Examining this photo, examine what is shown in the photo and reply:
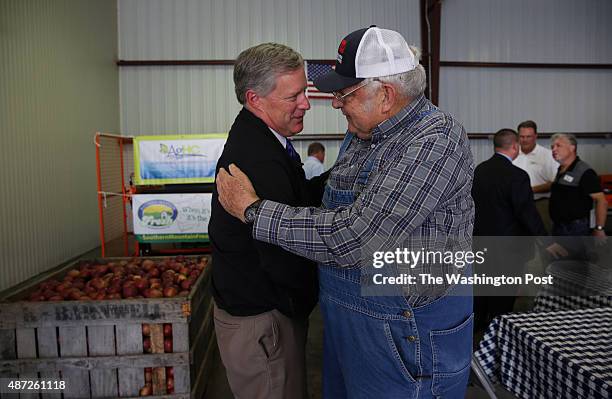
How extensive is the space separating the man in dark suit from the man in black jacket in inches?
126

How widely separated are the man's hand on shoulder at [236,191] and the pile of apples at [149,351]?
1620 millimetres

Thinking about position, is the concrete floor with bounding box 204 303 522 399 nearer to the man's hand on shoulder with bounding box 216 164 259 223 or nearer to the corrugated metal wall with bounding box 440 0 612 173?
the man's hand on shoulder with bounding box 216 164 259 223

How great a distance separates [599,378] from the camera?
5.04ft

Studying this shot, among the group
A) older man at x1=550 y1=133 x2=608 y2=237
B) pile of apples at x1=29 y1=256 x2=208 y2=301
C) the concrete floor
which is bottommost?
the concrete floor

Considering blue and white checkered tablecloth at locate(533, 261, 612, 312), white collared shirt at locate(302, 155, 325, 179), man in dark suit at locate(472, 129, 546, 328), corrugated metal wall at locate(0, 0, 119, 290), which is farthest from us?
white collared shirt at locate(302, 155, 325, 179)

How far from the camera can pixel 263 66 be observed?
5.51 ft

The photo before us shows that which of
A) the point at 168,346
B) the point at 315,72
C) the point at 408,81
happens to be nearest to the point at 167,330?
the point at 168,346

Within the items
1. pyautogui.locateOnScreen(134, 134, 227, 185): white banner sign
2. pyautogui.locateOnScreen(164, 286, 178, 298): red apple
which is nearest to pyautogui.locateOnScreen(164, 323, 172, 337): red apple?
pyautogui.locateOnScreen(164, 286, 178, 298): red apple

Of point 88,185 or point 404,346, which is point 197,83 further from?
point 404,346

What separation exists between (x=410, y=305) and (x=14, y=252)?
692cm

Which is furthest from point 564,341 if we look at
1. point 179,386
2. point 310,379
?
point 310,379

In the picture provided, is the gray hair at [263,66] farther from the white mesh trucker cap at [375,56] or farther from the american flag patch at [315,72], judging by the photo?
the american flag patch at [315,72]

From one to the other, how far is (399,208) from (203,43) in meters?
11.1

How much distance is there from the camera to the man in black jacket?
5.44 ft
